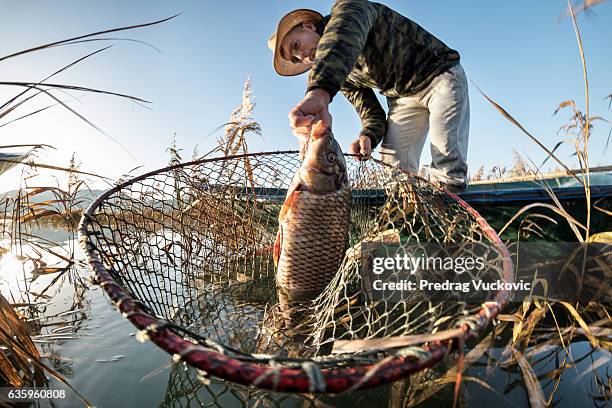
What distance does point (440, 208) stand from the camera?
2432mm

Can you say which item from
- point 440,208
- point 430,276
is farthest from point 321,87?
point 430,276

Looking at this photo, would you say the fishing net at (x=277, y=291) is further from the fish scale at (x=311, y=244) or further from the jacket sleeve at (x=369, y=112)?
the jacket sleeve at (x=369, y=112)

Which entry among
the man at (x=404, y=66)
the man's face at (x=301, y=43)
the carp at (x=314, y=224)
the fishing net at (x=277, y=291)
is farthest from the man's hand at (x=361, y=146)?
the carp at (x=314, y=224)

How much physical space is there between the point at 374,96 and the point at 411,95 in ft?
2.33

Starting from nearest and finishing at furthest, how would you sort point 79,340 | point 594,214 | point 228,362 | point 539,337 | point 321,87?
1. point 228,362
2. point 539,337
3. point 79,340
4. point 321,87
5. point 594,214

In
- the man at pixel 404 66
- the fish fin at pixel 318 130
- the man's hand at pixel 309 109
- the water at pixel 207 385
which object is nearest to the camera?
the water at pixel 207 385

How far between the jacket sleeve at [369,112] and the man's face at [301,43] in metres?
0.89

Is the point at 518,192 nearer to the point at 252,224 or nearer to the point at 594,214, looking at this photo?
the point at 594,214

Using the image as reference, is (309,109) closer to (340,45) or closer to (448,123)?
(340,45)

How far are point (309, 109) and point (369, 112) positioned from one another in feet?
7.35

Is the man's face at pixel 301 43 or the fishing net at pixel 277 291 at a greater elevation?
the man's face at pixel 301 43

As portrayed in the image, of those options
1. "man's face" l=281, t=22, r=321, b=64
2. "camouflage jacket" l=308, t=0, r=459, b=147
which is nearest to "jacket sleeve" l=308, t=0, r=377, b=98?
"camouflage jacket" l=308, t=0, r=459, b=147

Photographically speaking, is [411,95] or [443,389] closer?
[443,389]

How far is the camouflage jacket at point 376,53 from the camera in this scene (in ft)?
8.35
